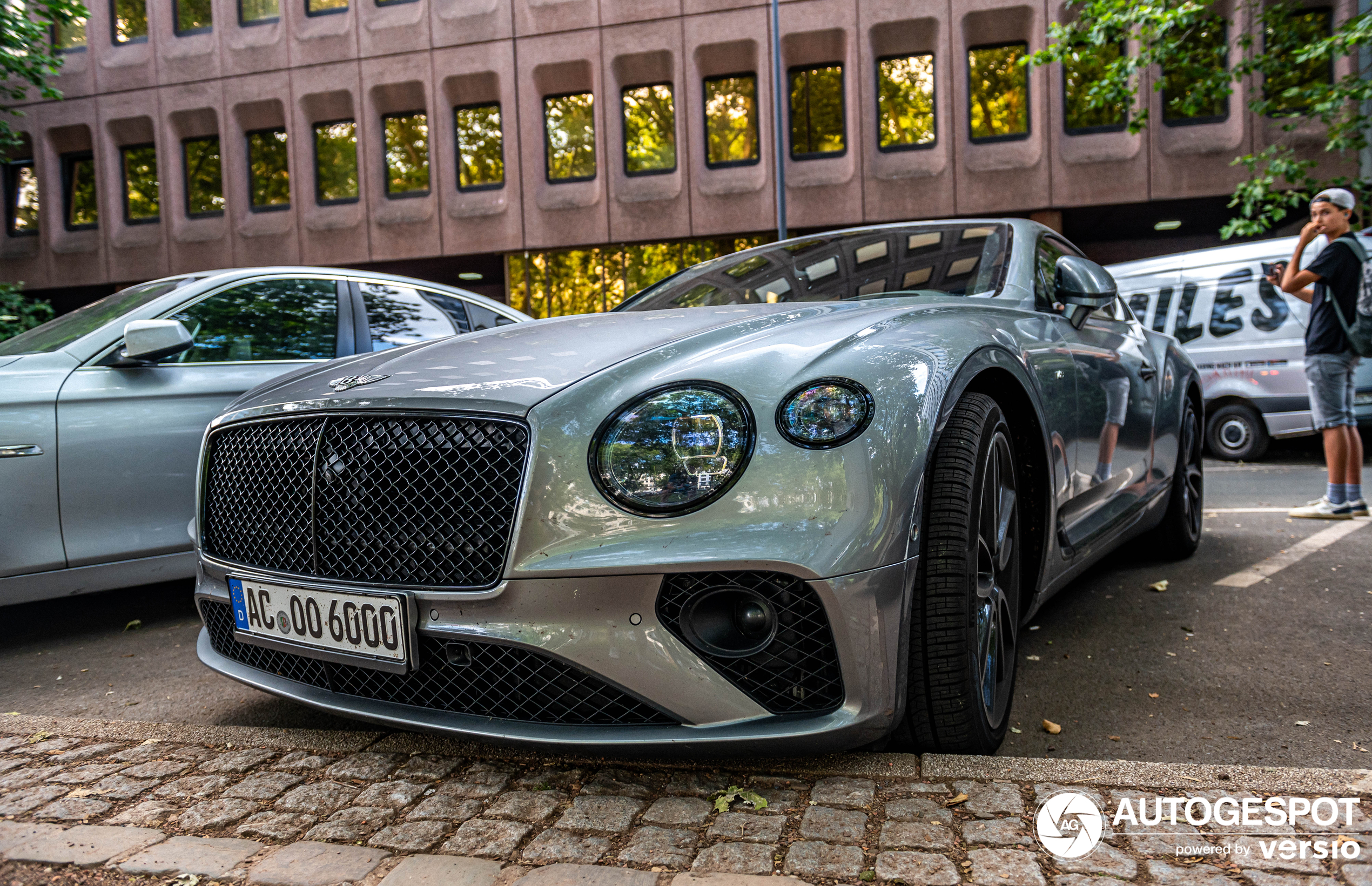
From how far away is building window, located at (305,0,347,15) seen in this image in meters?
20.2

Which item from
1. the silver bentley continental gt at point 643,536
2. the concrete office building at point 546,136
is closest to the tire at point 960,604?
the silver bentley continental gt at point 643,536

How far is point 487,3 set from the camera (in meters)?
19.0

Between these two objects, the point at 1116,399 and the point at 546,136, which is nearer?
the point at 1116,399

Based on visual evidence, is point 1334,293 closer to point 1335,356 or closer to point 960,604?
point 1335,356

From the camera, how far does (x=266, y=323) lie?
4.29m

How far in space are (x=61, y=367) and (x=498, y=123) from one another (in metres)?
17.1

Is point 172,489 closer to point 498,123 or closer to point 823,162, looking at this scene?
point 823,162

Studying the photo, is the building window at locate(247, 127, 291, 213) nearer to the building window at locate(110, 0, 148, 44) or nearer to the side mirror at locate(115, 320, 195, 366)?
the building window at locate(110, 0, 148, 44)

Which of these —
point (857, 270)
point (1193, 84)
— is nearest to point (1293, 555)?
point (857, 270)

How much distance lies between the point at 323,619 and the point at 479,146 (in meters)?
18.9

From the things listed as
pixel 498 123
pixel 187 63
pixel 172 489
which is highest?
pixel 187 63

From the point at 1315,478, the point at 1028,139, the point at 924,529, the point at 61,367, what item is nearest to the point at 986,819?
the point at 924,529

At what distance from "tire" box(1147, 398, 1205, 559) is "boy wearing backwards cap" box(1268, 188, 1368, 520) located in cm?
142

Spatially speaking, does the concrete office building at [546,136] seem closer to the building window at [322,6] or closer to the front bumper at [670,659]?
the building window at [322,6]
